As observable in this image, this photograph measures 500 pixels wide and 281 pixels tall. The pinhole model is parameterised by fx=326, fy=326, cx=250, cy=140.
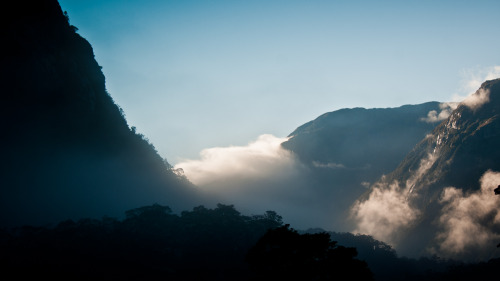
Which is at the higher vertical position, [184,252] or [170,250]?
[184,252]

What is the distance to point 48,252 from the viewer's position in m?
81.1

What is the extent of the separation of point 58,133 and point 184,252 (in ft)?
255

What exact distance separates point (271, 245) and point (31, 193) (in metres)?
123

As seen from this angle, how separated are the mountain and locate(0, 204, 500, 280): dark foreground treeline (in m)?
31.8

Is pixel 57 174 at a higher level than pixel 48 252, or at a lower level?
higher

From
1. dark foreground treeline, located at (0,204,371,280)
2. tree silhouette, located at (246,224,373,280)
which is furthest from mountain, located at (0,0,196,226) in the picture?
tree silhouette, located at (246,224,373,280)

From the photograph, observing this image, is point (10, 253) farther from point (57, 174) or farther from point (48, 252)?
point (57, 174)

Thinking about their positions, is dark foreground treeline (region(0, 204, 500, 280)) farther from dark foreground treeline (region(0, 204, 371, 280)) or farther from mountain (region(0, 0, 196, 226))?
mountain (region(0, 0, 196, 226))

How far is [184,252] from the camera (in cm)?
9919

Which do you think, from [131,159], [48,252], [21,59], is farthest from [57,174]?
[48,252]

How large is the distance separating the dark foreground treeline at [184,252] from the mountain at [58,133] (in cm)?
3179

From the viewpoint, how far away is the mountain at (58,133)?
9969 centimetres

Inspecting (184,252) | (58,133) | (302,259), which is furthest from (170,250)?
(58,133)

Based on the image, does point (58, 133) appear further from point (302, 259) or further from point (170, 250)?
point (302, 259)
